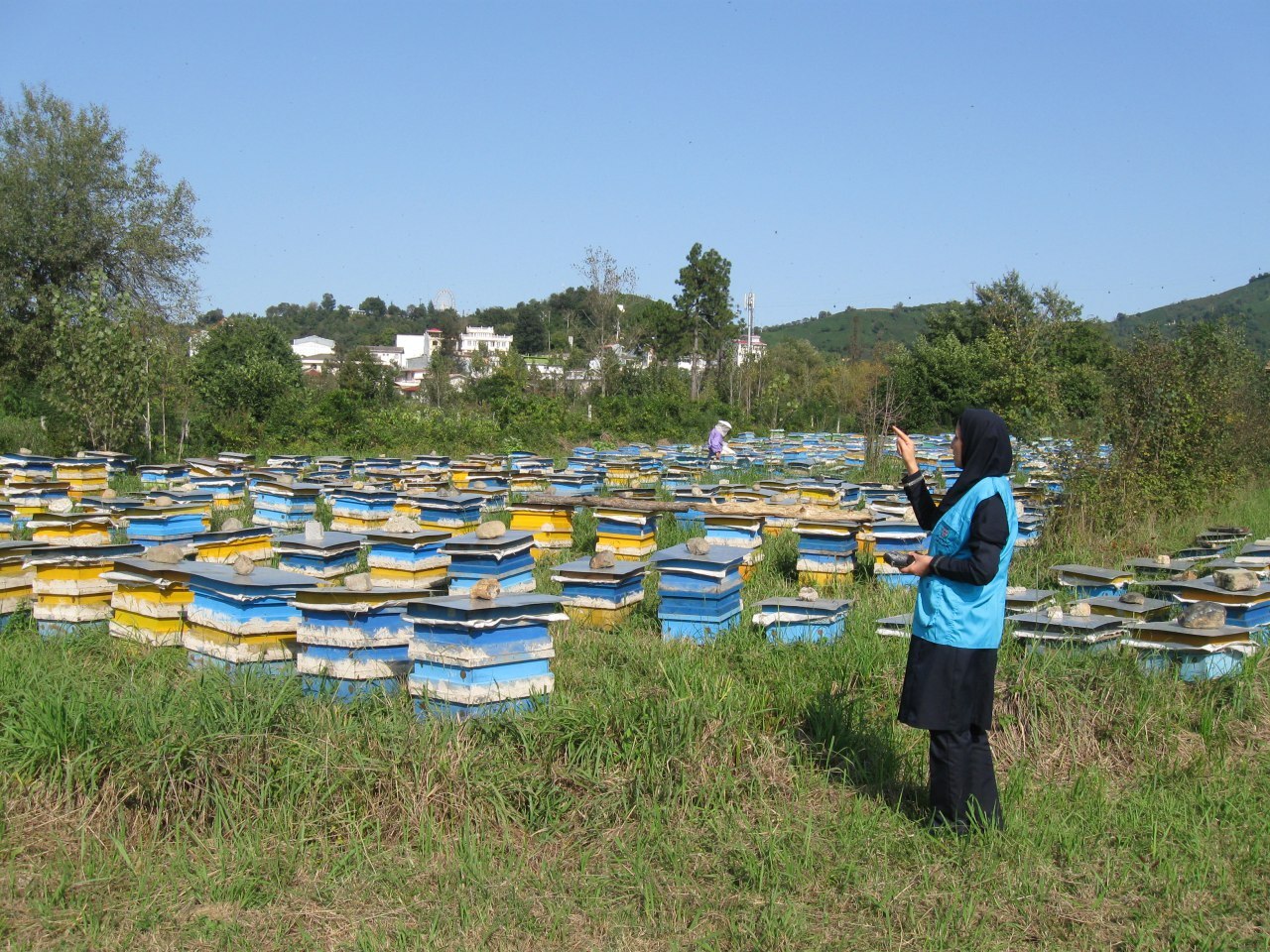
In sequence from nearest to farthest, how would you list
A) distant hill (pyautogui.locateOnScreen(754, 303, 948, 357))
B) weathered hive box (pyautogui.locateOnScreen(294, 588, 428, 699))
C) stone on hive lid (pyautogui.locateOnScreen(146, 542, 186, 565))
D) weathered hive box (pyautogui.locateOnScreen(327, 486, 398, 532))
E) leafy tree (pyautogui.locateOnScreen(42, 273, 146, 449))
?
weathered hive box (pyautogui.locateOnScreen(294, 588, 428, 699))
stone on hive lid (pyautogui.locateOnScreen(146, 542, 186, 565))
weathered hive box (pyautogui.locateOnScreen(327, 486, 398, 532))
leafy tree (pyautogui.locateOnScreen(42, 273, 146, 449))
distant hill (pyautogui.locateOnScreen(754, 303, 948, 357))

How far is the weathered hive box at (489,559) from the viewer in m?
6.41

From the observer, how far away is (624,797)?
4.13m

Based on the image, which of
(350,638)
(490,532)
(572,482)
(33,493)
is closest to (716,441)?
(572,482)

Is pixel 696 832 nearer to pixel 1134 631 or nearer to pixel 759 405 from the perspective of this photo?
pixel 1134 631

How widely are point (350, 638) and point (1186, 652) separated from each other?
437 centimetres

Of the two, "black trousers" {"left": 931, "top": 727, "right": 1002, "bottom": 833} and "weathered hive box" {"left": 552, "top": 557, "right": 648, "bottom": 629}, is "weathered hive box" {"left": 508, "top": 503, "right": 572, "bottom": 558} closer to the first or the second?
"weathered hive box" {"left": 552, "top": 557, "right": 648, "bottom": 629}

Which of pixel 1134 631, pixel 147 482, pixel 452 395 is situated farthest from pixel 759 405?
pixel 1134 631

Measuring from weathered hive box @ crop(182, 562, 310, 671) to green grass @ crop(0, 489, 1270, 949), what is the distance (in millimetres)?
320

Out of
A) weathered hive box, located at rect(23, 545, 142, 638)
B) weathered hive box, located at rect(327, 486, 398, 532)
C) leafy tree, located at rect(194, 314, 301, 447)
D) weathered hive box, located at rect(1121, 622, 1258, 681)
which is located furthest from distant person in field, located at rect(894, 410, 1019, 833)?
leafy tree, located at rect(194, 314, 301, 447)

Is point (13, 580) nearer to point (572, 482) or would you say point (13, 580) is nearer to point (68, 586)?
point (68, 586)

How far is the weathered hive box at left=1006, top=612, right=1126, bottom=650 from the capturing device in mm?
5305

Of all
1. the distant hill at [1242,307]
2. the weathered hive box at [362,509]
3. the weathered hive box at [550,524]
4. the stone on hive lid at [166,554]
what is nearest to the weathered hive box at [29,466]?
the weathered hive box at [362,509]

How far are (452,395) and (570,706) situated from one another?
132ft

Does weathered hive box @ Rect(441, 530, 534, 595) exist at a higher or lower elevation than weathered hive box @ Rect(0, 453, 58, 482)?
lower
